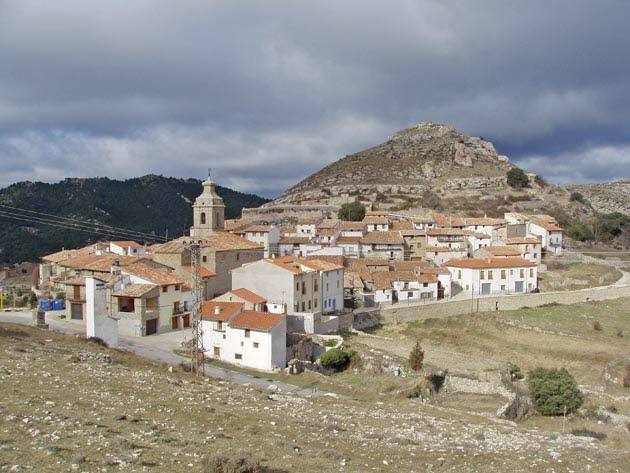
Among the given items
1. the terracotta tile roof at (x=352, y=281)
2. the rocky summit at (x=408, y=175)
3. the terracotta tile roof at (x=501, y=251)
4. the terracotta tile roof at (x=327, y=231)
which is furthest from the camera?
the rocky summit at (x=408, y=175)

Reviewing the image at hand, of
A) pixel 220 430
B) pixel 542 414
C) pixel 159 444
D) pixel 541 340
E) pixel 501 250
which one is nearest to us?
pixel 159 444

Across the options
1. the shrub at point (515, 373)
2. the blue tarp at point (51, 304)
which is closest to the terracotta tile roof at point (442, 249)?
the shrub at point (515, 373)

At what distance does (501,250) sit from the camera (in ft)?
215

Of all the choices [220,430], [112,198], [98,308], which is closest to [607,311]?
[98,308]

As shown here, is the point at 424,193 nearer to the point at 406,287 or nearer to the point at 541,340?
the point at 406,287

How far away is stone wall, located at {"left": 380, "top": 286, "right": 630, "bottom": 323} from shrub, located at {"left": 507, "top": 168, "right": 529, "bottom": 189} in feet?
182

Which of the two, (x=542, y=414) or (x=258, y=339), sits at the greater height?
(x=258, y=339)

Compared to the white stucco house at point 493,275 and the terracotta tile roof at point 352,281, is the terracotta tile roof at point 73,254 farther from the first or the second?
the white stucco house at point 493,275

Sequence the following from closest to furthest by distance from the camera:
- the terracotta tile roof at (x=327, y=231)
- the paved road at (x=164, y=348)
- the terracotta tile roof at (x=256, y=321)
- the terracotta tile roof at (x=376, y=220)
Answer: the paved road at (x=164, y=348)
the terracotta tile roof at (x=256, y=321)
the terracotta tile roof at (x=327, y=231)
the terracotta tile roof at (x=376, y=220)

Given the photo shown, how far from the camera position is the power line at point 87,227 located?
115 m

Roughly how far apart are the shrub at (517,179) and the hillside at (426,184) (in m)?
0.95

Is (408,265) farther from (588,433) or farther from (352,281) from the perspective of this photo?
(588,433)

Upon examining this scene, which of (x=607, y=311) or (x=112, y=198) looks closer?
(x=607, y=311)

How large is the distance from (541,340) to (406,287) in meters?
14.0
